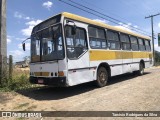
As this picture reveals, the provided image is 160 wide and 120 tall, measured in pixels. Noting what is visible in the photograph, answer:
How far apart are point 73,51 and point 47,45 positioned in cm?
121

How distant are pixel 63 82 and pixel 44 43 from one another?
2.14 metres

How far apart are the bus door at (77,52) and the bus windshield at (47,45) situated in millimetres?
320

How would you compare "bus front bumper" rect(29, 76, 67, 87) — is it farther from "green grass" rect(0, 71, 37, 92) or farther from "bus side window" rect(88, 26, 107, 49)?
"bus side window" rect(88, 26, 107, 49)

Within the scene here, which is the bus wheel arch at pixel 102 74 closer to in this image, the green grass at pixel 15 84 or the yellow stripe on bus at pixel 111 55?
the yellow stripe on bus at pixel 111 55

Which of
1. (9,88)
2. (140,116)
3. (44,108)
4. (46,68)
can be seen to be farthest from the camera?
(9,88)

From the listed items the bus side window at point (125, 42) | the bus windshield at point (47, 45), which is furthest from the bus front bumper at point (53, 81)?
the bus side window at point (125, 42)

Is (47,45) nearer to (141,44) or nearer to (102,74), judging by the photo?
(102,74)

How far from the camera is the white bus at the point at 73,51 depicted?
9203 mm

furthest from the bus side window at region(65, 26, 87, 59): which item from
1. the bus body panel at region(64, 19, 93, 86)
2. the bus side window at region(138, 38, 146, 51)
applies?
the bus side window at region(138, 38, 146, 51)

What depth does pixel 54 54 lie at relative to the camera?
9.43m

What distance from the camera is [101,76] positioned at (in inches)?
448

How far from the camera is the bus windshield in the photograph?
929cm

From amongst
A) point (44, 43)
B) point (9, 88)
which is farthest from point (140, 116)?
point (9, 88)

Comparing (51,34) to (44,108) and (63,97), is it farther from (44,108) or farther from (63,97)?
(44,108)
